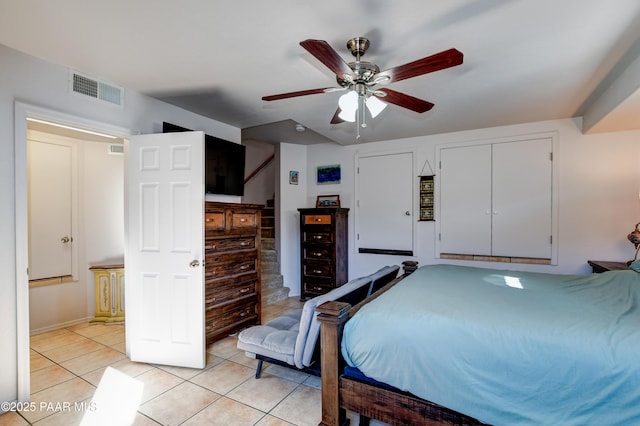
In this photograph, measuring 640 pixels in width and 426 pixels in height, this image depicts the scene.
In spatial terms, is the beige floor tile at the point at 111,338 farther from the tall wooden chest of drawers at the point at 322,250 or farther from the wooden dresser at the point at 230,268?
the tall wooden chest of drawers at the point at 322,250

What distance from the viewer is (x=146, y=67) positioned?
2316mm

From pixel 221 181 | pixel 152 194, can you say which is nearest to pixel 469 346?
pixel 152 194

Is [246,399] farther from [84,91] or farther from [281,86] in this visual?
[84,91]

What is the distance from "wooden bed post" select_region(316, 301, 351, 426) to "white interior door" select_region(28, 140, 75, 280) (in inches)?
143

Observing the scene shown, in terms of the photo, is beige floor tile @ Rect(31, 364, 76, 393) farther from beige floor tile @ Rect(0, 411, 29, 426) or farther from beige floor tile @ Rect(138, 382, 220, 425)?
beige floor tile @ Rect(138, 382, 220, 425)

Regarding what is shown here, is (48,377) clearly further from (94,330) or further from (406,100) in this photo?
(406,100)

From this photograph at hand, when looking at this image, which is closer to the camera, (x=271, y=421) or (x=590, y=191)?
(x=271, y=421)

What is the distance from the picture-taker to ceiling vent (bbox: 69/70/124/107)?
7.71ft

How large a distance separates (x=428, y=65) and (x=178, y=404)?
8.70ft

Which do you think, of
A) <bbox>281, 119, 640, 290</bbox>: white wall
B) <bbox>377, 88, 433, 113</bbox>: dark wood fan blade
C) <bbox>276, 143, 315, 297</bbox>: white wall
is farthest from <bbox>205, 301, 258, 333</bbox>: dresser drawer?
<bbox>281, 119, 640, 290</bbox>: white wall

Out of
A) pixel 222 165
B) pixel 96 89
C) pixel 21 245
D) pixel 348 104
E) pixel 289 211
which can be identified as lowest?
pixel 21 245

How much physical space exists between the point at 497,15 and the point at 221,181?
280 cm

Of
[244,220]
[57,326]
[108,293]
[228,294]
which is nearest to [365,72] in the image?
[244,220]

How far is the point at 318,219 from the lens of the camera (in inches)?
176
